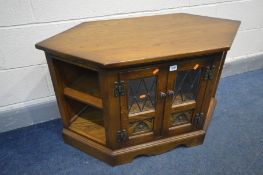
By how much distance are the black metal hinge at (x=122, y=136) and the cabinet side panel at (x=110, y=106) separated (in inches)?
0.6

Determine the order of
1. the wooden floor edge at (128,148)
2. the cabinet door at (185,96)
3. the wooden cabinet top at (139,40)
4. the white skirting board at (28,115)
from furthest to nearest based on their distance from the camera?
the white skirting board at (28,115), the wooden floor edge at (128,148), the cabinet door at (185,96), the wooden cabinet top at (139,40)

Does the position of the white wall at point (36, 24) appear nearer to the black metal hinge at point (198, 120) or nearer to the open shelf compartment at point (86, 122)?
the open shelf compartment at point (86, 122)

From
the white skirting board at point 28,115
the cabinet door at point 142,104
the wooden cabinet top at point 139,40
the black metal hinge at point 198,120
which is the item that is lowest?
the white skirting board at point 28,115

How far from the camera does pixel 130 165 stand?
115cm

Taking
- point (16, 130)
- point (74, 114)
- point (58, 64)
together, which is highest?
point (58, 64)

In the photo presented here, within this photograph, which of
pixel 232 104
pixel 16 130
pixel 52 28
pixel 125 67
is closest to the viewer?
pixel 125 67

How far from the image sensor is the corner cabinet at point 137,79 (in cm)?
87

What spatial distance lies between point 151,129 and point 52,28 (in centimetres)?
74

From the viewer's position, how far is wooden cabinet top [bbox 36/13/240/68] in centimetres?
83

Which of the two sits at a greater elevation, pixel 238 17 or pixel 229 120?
pixel 238 17

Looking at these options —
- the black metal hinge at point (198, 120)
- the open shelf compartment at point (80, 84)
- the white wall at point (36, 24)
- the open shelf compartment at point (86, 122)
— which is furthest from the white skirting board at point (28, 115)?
the black metal hinge at point (198, 120)

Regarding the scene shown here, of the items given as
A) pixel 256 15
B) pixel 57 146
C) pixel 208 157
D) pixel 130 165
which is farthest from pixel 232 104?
pixel 57 146

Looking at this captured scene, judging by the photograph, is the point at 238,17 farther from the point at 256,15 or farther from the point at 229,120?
the point at 229,120

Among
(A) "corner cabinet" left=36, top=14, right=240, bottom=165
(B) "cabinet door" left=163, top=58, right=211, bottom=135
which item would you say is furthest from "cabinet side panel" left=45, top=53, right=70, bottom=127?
(B) "cabinet door" left=163, top=58, right=211, bottom=135
